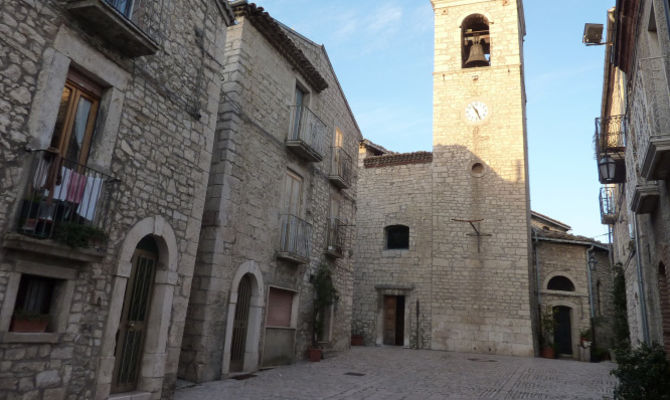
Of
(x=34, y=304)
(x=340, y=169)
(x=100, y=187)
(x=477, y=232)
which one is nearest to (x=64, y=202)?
(x=100, y=187)

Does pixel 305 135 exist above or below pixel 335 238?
above

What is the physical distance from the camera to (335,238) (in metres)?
13.0

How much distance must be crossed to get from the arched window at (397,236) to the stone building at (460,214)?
42 mm

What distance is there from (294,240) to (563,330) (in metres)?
12.8

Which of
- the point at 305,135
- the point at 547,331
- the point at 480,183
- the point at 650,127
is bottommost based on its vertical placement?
the point at 547,331

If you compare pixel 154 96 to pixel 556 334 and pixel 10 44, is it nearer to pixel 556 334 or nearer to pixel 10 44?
pixel 10 44

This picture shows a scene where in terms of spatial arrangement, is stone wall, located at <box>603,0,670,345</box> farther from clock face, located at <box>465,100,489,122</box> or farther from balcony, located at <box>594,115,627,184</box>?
clock face, located at <box>465,100,489,122</box>

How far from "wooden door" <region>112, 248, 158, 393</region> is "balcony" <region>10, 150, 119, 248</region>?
1051mm

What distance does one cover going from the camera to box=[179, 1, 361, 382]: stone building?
8.34 metres

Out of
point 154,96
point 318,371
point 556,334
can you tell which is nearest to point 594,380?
point 318,371

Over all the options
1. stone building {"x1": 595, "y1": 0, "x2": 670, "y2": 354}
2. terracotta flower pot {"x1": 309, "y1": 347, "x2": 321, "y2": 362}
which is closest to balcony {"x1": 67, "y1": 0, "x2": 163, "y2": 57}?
stone building {"x1": 595, "y1": 0, "x2": 670, "y2": 354}

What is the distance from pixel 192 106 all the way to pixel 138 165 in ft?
4.89

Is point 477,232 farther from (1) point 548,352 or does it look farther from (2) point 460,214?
(1) point 548,352

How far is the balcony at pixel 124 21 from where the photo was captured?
16.7 ft
